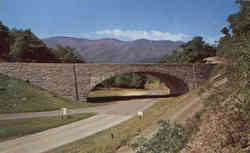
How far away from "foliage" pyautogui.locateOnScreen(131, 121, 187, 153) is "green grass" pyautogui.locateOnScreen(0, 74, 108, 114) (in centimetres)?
1871

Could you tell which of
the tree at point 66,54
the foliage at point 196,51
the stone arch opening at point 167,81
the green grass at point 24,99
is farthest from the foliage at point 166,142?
the tree at point 66,54

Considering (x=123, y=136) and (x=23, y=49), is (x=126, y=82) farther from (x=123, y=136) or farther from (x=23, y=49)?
(x=123, y=136)

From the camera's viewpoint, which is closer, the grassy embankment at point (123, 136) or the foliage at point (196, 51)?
the grassy embankment at point (123, 136)

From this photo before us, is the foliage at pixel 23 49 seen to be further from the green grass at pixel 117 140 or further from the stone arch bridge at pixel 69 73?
the green grass at pixel 117 140

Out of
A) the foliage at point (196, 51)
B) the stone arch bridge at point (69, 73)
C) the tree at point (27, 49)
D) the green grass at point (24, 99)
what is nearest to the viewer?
the green grass at point (24, 99)

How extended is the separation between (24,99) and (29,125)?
803cm

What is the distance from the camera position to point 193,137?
4535 millimetres

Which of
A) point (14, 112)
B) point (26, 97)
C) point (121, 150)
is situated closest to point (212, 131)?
point (121, 150)

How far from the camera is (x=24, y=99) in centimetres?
2181

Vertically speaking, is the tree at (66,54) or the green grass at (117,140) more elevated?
the tree at (66,54)

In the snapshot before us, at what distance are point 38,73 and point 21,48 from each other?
23.8 m

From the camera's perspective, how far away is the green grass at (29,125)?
12970 mm

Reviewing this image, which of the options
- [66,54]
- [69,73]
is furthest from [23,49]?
[69,73]

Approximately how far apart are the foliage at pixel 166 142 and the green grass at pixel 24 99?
18706mm
